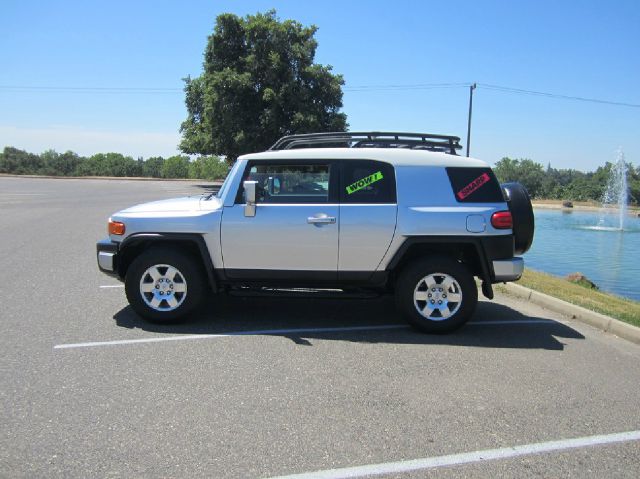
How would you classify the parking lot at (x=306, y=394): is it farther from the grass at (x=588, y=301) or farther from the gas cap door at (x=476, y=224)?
the gas cap door at (x=476, y=224)

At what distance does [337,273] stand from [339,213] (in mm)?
633

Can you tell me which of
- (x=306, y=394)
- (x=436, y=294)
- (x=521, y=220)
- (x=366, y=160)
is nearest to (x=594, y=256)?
(x=521, y=220)

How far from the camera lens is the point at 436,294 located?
5.54 metres

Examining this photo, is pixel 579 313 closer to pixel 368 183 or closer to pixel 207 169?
pixel 368 183

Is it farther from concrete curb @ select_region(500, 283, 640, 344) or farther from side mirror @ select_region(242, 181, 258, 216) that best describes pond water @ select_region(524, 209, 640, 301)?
side mirror @ select_region(242, 181, 258, 216)

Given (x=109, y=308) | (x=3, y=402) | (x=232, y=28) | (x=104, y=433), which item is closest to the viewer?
(x=104, y=433)

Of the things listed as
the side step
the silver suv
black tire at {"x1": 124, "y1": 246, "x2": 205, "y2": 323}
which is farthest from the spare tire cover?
black tire at {"x1": 124, "y1": 246, "x2": 205, "y2": 323}

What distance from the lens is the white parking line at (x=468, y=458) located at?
2.95m

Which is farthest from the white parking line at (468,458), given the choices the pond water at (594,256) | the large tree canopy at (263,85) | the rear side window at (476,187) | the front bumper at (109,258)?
the large tree canopy at (263,85)

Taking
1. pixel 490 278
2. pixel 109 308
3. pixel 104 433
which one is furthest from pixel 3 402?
pixel 490 278

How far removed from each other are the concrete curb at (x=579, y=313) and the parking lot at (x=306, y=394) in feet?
0.56

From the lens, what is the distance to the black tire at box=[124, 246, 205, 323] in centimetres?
559

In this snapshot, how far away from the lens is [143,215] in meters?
5.71

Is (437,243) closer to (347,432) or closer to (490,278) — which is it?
(490,278)
